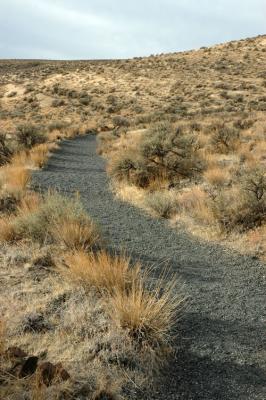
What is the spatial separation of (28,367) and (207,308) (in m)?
2.32

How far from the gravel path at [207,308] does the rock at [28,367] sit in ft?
3.37

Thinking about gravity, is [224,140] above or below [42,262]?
above

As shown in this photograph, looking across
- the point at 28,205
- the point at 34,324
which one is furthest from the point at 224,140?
the point at 34,324

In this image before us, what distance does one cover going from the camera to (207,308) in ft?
16.9

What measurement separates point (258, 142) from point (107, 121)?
1885 centimetres

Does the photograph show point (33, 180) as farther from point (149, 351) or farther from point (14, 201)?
point (149, 351)

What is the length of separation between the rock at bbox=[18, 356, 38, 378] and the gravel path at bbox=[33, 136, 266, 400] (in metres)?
1.03

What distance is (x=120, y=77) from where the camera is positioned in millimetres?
53406

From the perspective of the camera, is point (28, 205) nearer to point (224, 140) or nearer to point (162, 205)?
point (162, 205)

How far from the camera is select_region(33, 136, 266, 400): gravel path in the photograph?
12.4 ft

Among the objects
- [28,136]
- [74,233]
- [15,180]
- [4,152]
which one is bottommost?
[4,152]

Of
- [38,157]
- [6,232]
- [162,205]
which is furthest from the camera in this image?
[38,157]

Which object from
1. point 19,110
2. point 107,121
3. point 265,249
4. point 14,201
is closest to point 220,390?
point 265,249

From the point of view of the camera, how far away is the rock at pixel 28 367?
357 centimetres
